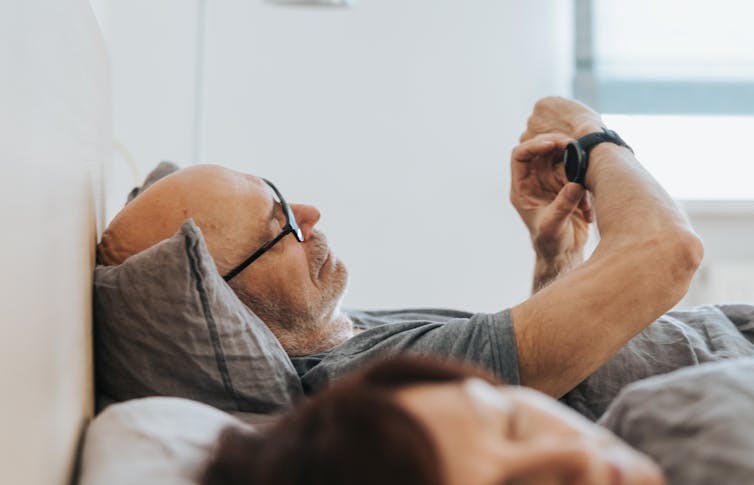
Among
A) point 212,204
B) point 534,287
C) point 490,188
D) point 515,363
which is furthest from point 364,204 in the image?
point 515,363

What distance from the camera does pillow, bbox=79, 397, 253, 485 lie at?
733 mm

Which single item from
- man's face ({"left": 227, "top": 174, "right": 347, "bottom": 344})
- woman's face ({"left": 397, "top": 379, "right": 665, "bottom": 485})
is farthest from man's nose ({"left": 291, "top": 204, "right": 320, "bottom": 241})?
woman's face ({"left": 397, "top": 379, "right": 665, "bottom": 485})

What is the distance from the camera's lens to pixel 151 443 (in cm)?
79

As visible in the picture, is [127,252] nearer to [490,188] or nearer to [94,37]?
[94,37]

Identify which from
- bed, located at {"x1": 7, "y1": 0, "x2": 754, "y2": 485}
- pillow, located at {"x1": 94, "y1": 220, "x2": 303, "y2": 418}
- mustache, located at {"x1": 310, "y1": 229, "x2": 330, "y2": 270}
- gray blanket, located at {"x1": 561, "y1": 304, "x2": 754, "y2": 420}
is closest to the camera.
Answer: bed, located at {"x1": 7, "y1": 0, "x2": 754, "y2": 485}

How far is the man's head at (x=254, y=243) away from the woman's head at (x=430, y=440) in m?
0.78

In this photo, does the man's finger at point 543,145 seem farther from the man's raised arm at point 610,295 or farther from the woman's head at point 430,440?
the woman's head at point 430,440

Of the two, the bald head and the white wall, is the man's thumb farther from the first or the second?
the white wall

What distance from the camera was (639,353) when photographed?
1.25 m

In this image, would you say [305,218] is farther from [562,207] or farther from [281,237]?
[562,207]

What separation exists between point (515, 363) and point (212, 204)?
551mm

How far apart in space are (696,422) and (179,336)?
0.64m

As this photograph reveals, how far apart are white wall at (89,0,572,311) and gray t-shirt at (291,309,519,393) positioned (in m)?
1.81

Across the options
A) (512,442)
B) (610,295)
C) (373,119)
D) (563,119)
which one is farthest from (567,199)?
(373,119)
